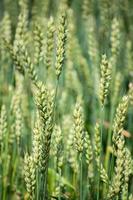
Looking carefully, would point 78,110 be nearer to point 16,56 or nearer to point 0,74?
point 16,56

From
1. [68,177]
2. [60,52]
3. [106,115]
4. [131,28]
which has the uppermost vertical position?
[131,28]

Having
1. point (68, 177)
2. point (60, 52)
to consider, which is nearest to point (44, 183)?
point (60, 52)

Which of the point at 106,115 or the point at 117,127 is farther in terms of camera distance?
the point at 106,115

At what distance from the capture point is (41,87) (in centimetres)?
99

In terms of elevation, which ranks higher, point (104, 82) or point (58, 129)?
point (104, 82)

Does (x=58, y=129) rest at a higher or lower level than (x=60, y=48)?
lower

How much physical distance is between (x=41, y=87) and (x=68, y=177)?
74 centimetres

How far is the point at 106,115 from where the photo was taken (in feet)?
8.21

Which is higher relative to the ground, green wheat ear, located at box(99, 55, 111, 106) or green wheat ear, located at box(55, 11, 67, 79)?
green wheat ear, located at box(55, 11, 67, 79)

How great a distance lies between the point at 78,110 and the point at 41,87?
0.33 ft

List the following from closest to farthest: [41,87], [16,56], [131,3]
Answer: [41,87] → [16,56] → [131,3]

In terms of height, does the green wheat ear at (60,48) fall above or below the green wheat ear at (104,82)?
above

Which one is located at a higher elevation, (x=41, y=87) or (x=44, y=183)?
(x=41, y=87)

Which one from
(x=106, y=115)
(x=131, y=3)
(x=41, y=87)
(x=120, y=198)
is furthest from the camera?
(x=106, y=115)
